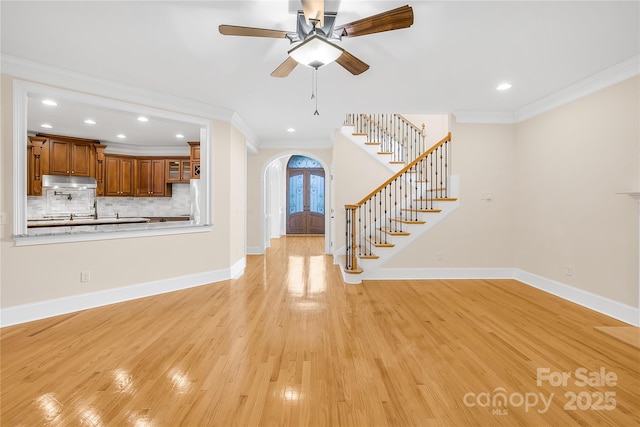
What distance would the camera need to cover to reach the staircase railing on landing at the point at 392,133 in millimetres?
6035

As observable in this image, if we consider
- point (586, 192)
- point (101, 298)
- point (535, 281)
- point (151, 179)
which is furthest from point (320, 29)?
point (151, 179)

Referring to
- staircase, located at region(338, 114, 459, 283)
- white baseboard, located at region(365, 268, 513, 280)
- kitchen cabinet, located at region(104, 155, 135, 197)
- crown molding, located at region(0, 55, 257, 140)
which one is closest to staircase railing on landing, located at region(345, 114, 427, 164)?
staircase, located at region(338, 114, 459, 283)

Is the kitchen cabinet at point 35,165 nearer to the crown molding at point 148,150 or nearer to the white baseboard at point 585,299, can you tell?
the crown molding at point 148,150

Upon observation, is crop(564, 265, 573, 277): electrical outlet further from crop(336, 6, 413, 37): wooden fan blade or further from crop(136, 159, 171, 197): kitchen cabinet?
crop(136, 159, 171, 197): kitchen cabinet

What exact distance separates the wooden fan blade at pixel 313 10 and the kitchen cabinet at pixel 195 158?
5.03 meters

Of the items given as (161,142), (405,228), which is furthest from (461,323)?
(161,142)

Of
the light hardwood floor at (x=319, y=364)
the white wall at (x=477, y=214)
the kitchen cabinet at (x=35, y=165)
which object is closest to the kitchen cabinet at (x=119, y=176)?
the kitchen cabinet at (x=35, y=165)

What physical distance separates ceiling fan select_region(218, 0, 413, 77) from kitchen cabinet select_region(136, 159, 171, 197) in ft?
19.0

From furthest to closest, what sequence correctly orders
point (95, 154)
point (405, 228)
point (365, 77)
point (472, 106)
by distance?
point (95, 154), point (405, 228), point (472, 106), point (365, 77)

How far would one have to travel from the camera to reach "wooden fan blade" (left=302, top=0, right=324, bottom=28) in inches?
72.9

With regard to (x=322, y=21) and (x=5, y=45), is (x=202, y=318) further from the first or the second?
(x=5, y=45)

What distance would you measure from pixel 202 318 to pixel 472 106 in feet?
15.6

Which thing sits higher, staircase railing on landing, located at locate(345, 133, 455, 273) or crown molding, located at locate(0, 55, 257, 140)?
crown molding, located at locate(0, 55, 257, 140)

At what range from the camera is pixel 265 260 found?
6270mm
